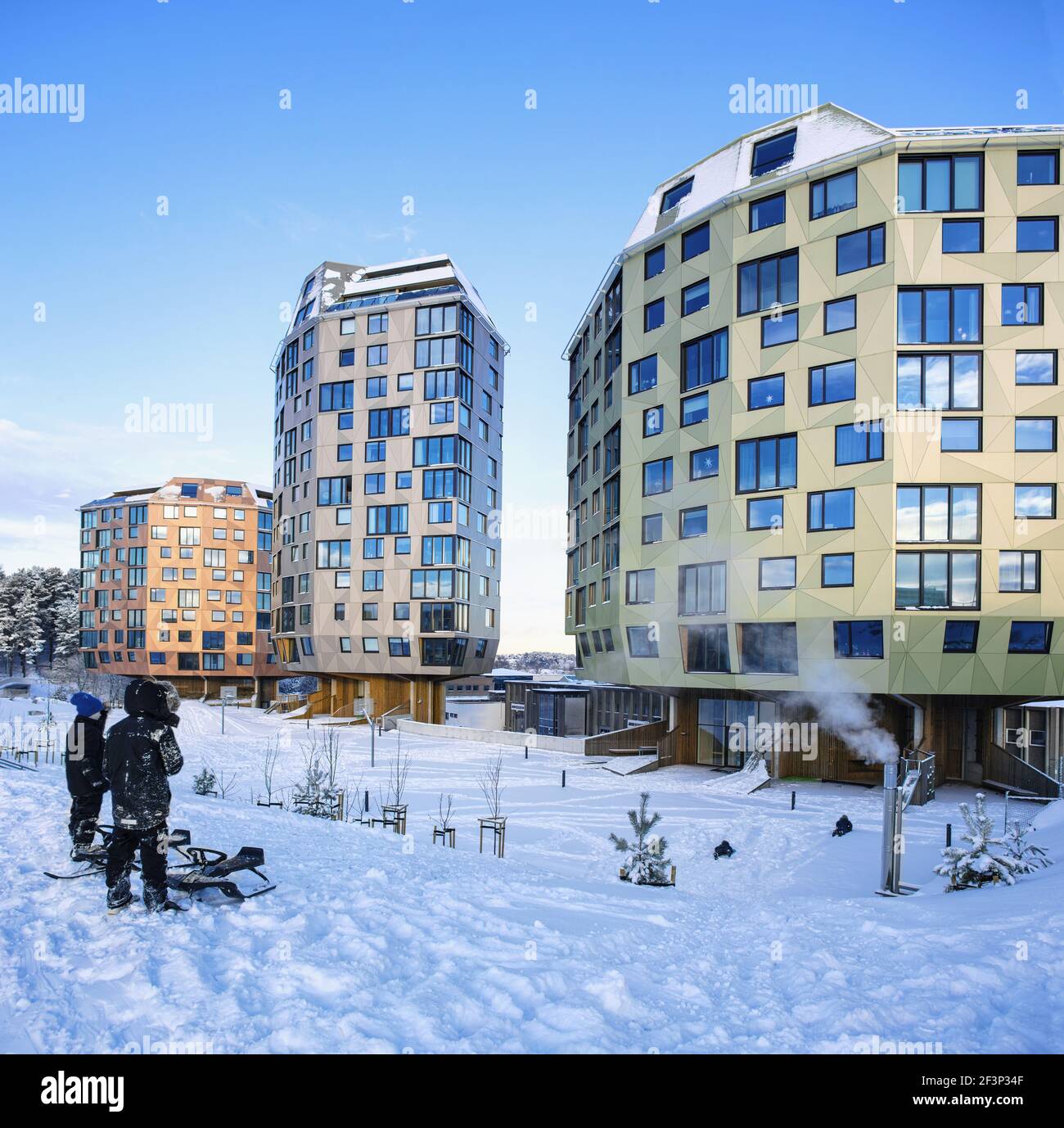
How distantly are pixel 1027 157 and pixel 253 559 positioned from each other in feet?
236

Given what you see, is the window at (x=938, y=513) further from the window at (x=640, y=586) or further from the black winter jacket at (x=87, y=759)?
the black winter jacket at (x=87, y=759)

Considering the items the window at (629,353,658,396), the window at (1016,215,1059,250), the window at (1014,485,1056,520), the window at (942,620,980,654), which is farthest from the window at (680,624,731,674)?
the window at (1016,215,1059,250)

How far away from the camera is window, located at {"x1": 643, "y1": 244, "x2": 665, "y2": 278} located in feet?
111

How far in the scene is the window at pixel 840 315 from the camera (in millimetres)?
27547

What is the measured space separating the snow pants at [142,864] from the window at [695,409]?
93.4 ft

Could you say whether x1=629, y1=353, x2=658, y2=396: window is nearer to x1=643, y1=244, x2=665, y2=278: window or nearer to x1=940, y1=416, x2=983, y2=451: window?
x1=643, y1=244, x2=665, y2=278: window

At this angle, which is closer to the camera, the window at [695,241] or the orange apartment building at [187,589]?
the window at [695,241]

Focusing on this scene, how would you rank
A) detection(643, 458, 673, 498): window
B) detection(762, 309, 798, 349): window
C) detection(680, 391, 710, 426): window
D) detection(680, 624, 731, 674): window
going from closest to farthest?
detection(762, 309, 798, 349): window, detection(680, 624, 731, 674): window, detection(680, 391, 710, 426): window, detection(643, 458, 673, 498): window

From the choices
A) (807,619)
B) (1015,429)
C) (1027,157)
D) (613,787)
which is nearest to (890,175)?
(1027,157)

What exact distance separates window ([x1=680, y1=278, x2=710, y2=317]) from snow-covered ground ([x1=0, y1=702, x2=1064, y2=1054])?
2581 centimetres

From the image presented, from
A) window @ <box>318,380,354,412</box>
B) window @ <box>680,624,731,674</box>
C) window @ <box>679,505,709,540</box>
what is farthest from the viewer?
window @ <box>318,380,354,412</box>

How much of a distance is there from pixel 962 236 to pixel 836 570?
13.4m

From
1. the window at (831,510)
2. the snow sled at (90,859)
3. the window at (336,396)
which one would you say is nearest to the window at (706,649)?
the window at (831,510)
